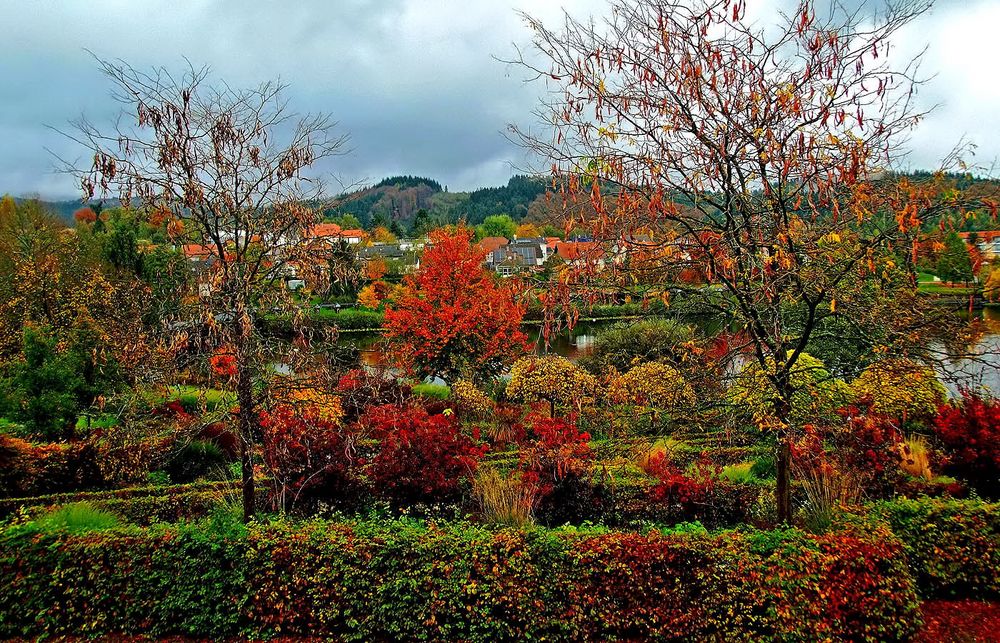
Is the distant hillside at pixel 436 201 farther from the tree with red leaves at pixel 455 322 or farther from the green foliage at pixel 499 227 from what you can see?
the tree with red leaves at pixel 455 322

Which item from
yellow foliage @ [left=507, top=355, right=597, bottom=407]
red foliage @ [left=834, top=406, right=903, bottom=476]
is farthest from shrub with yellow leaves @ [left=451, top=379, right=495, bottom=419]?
red foliage @ [left=834, top=406, right=903, bottom=476]

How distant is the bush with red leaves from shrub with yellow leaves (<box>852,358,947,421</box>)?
5768mm

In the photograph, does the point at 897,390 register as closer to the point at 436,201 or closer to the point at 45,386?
the point at 45,386

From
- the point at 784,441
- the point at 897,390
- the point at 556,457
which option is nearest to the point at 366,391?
the point at 556,457

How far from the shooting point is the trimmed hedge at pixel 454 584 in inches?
204

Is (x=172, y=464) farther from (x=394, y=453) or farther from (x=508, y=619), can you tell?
(x=508, y=619)

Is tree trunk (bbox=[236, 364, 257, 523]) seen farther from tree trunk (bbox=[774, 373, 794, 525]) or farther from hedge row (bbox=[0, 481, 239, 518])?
tree trunk (bbox=[774, 373, 794, 525])

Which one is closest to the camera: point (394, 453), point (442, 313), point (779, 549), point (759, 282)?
point (779, 549)

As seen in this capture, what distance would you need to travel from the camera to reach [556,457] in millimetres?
8688

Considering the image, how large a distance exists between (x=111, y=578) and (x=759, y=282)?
6874 millimetres

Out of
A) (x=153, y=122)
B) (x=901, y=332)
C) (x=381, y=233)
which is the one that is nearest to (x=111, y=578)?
(x=153, y=122)

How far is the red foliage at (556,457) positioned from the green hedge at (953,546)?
3693mm

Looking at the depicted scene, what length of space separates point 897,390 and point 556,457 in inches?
223

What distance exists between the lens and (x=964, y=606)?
233 inches
